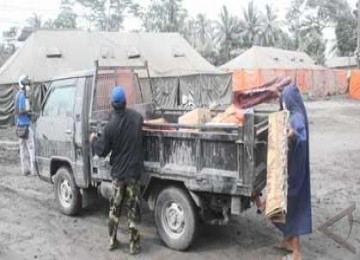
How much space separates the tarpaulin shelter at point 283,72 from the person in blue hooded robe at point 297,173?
24028 mm

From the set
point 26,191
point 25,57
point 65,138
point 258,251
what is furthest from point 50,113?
point 25,57

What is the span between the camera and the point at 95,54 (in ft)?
94.8

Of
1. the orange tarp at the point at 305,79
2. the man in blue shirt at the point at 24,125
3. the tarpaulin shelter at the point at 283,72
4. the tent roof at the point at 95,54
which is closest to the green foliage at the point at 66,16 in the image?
the tarpaulin shelter at the point at 283,72

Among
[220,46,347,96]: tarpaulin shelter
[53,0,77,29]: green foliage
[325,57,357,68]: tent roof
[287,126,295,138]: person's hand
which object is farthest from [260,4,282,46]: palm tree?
[287,126,295,138]: person's hand

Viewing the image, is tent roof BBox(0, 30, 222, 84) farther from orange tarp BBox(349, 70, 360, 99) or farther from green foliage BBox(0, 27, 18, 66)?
green foliage BBox(0, 27, 18, 66)

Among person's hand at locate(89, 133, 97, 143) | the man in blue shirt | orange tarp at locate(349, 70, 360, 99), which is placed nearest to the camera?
person's hand at locate(89, 133, 97, 143)

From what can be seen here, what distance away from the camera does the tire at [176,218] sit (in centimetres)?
638

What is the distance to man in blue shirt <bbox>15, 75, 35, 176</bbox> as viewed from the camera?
1122cm

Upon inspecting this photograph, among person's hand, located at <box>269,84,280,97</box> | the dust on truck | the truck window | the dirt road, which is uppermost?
person's hand, located at <box>269,84,280,97</box>

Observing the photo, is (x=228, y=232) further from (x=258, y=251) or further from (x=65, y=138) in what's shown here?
(x=65, y=138)

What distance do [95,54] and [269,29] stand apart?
51.9 meters

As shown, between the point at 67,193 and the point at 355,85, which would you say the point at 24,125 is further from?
the point at 355,85

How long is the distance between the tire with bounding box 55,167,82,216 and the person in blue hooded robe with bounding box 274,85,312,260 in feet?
10.6

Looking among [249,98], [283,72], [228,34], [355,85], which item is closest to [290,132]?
[249,98]
